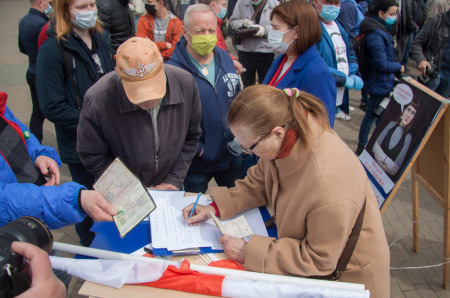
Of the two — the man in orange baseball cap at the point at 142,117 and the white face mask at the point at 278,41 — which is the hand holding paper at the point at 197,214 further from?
the white face mask at the point at 278,41

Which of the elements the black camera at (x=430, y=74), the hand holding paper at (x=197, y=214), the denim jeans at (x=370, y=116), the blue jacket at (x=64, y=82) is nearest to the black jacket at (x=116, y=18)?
the blue jacket at (x=64, y=82)

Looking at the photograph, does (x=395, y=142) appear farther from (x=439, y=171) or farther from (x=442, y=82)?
(x=442, y=82)

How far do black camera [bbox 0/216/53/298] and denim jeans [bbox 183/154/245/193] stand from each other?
1.48 m

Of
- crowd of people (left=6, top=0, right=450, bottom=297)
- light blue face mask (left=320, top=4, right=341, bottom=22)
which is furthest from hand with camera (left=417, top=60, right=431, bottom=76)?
light blue face mask (left=320, top=4, right=341, bottom=22)

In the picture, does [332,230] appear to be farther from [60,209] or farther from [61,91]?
[61,91]

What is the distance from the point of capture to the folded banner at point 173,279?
1321mm

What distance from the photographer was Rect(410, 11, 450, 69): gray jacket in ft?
14.2

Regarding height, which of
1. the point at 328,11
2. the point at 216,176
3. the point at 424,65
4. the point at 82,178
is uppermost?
the point at 328,11

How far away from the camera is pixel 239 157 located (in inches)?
107

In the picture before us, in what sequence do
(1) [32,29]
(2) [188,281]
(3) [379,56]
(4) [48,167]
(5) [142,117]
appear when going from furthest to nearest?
(3) [379,56]
(1) [32,29]
(4) [48,167]
(5) [142,117]
(2) [188,281]

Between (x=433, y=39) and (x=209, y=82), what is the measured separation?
3500mm

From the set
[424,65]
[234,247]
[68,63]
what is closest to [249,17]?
[424,65]

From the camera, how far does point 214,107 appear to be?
2.52m

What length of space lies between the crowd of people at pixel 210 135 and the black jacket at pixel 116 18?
1 centimetres
